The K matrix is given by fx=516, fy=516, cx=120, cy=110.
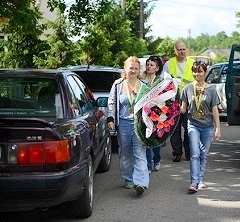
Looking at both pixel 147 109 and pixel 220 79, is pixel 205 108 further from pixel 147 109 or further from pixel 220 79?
pixel 220 79

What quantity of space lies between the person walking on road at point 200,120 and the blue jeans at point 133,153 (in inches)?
24.9

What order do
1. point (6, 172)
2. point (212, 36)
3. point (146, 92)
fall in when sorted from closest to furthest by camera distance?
point (6, 172) → point (146, 92) → point (212, 36)

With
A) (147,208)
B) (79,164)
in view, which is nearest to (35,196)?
(79,164)

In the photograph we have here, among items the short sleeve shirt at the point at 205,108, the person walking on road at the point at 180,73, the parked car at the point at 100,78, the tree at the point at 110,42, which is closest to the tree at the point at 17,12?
the parked car at the point at 100,78

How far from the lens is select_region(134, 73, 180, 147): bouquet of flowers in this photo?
614cm

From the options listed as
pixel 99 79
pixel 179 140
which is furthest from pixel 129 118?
pixel 99 79

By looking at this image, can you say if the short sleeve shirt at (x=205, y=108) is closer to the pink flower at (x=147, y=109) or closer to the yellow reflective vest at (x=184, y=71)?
the pink flower at (x=147, y=109)

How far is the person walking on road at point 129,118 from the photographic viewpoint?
6328mm

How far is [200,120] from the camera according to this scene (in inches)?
258

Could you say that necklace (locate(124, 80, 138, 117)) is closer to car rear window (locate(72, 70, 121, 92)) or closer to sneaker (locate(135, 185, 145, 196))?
sneaker (locate(135, 185, 145, 196))

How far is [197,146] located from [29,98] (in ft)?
7.55

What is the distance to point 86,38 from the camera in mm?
22016

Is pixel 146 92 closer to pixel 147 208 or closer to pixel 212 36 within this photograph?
pixel 147 208

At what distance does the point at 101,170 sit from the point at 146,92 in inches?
80.3
